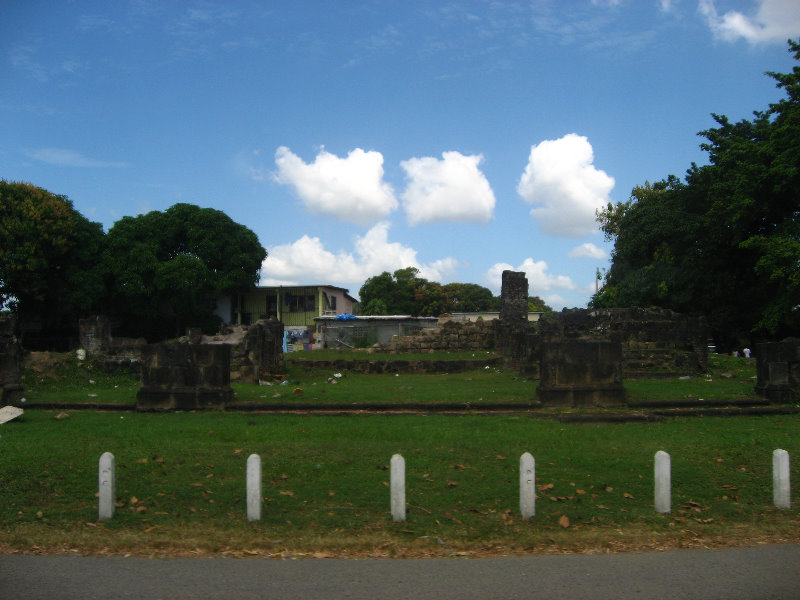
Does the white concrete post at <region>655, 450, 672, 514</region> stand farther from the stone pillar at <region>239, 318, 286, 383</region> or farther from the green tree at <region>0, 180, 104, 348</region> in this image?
the green tree at <region>0, 180, 104, 348</region>

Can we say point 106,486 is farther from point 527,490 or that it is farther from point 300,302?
point 300,302

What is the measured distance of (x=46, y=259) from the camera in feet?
112

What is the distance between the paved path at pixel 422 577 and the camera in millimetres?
5059

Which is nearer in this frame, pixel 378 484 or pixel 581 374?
pixel 378 484

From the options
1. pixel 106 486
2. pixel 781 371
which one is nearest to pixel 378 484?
pixel 106 486

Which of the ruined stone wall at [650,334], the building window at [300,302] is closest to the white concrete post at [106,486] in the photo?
the ruined stone wall at [650,334]

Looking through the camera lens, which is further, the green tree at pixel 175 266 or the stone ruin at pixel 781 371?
the green tree at pixel 175 266

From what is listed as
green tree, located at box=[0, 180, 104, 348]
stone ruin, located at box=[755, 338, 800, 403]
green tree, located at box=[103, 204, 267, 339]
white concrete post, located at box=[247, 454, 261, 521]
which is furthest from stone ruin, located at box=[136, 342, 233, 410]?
green tree, located at box=[103, 204, 267, 339]

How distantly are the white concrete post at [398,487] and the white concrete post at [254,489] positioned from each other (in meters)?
1.32

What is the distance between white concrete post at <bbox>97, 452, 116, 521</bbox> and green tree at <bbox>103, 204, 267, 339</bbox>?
107 ft

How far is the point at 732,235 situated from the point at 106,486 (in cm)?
2733

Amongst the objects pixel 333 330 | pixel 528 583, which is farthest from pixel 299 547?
pixel 333 330

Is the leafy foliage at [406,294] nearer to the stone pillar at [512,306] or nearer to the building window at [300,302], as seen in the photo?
the building window at [300,302]

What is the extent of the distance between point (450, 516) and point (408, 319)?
3300 cm
